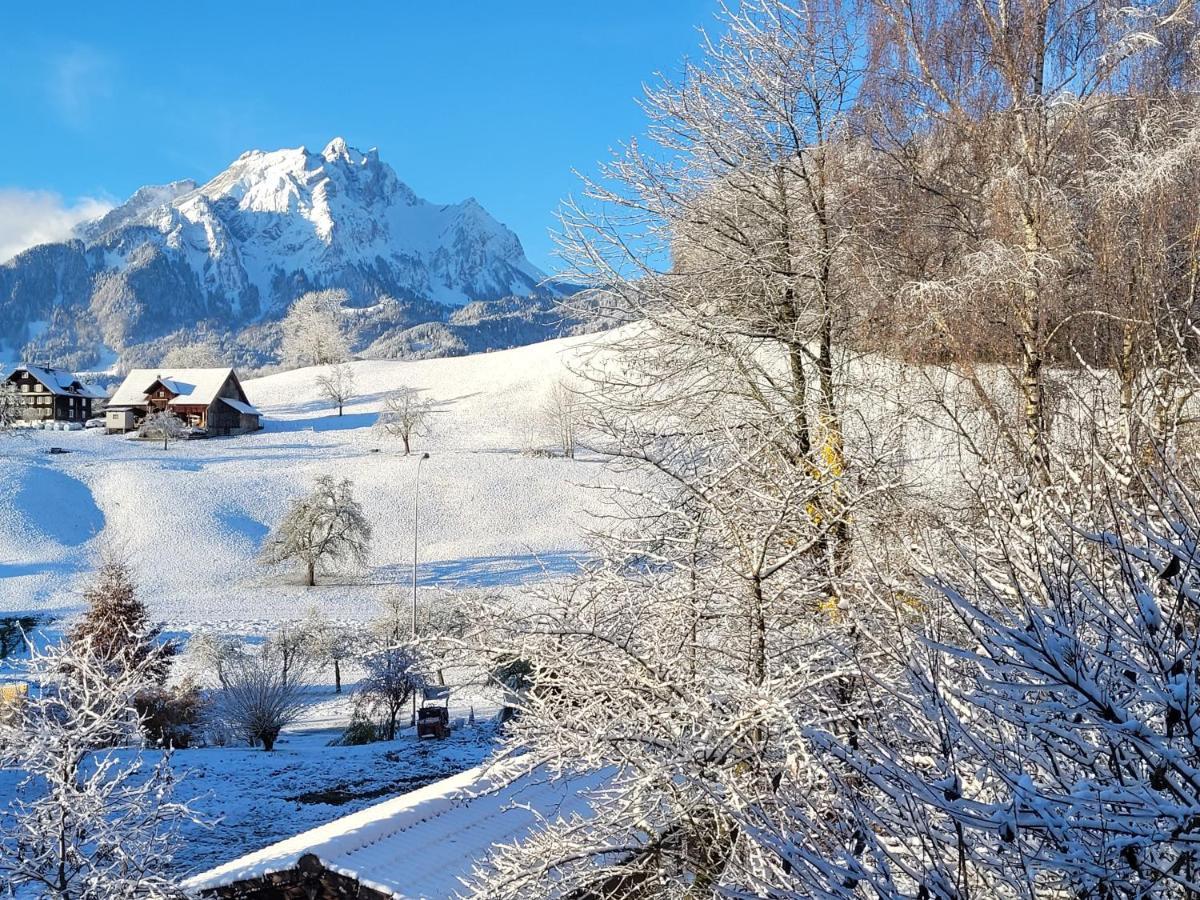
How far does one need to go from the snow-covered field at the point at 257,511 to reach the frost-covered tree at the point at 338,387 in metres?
8.17

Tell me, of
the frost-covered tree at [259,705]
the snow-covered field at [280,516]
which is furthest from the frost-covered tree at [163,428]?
the frost-covered tree at [259,705]

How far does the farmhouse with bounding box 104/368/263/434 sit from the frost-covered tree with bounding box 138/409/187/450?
2.88 meters

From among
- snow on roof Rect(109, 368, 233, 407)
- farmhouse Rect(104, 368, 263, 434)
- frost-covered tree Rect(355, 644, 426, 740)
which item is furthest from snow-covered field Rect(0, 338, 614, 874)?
snow on roof Rect(109, 368, 233, 407)

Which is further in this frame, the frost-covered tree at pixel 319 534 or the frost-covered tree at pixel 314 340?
the frost-covered tree at pixel 314 340

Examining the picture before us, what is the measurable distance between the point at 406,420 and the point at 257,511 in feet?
46.0

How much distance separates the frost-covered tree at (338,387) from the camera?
254 feet

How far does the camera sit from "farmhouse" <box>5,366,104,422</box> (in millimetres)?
78125

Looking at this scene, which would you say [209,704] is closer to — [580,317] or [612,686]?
[580,317]

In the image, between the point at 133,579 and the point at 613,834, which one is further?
the point at 133,579

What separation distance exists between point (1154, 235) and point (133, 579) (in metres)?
41.1

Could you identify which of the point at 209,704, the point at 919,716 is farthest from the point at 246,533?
the point at 919,716

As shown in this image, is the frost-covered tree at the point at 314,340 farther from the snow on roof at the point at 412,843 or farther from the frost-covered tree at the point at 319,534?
the snow on roof at the point at 412,843

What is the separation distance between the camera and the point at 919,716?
279cm

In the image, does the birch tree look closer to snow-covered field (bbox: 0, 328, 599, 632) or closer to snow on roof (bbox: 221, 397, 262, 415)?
snow-covered field (bbox: 0, 328, 599, 632)
